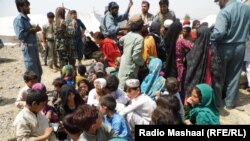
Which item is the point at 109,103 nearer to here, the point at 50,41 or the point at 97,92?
the point at 97,92

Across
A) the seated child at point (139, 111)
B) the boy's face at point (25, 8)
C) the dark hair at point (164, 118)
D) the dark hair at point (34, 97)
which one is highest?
the boy's face at point (25, 8)

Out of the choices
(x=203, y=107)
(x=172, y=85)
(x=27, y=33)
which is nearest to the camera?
(x=203, y=107)

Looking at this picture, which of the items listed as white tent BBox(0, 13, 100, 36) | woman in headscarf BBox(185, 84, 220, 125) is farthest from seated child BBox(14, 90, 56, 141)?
white tent BBox(0, 13, 100, 36)

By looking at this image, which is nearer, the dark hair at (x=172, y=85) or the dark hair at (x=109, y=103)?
the dark hair at (x=109, y=103)

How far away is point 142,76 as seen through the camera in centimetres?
630

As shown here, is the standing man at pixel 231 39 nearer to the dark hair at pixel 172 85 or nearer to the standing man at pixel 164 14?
the standing man at pixel 164 14

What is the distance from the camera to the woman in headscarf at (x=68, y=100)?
4.95m

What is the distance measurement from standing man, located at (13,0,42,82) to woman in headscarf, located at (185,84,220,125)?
A: 11.1 ft

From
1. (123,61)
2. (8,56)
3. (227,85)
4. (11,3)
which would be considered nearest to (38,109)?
(123,61)

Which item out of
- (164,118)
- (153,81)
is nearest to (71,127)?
(164,118)

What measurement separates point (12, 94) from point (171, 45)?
4.34m

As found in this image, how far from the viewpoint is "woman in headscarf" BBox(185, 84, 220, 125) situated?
4.16 meters

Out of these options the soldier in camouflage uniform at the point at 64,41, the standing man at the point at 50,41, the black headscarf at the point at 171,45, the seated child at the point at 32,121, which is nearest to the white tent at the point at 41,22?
the standing man at the point at 50,41

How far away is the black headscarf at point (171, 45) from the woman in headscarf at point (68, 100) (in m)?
1.95
